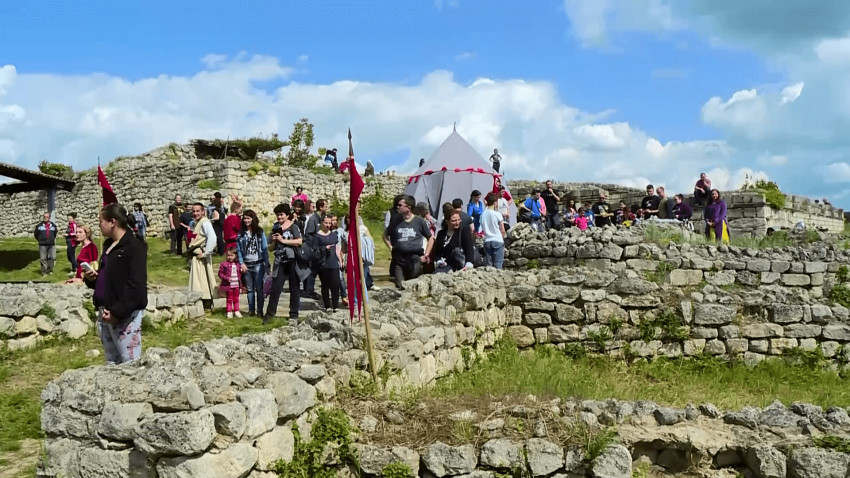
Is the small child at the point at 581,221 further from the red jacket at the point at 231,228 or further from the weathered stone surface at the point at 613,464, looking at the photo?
the weathered stone surface at the point at 613,464

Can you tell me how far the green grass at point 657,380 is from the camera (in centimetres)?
695

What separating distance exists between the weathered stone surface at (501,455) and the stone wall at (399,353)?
0.05ft

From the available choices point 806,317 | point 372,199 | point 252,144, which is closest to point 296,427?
point 806,317

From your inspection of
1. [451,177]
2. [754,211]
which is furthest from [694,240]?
[754,211]

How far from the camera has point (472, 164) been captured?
17.9 m

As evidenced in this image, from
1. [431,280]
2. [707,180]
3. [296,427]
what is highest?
A: [707,180]

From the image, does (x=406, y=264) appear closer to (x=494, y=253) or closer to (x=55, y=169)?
(x=494, y=253)

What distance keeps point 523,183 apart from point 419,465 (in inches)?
1028

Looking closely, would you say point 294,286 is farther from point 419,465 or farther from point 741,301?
point 741,301

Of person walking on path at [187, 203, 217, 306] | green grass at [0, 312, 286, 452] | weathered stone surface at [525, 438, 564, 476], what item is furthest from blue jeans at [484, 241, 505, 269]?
weathered stone surface at [525, 438, 564, 476]

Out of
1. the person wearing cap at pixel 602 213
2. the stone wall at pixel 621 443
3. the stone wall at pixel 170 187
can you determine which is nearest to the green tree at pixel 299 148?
the stone wall at pixel 170 187

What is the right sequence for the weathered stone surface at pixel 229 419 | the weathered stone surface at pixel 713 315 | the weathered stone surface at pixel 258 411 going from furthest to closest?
the weathered stone surface at pixel 713 315, the weathered stone surface at pixel 258 411, the weathered stone surface at pixel 229 419

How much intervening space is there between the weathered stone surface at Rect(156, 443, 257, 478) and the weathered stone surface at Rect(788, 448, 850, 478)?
3549mm

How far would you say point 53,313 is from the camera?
30.5ft
